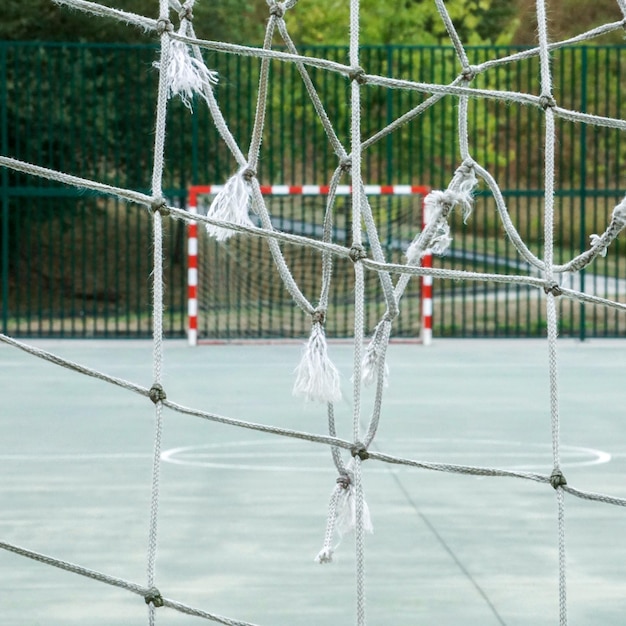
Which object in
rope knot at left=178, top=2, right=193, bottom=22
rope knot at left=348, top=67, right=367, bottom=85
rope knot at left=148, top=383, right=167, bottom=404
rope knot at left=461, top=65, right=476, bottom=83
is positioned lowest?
rope knot at left=148, top=383, right=167, bottom=404

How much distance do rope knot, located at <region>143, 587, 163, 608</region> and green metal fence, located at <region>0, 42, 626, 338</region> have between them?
29.1 ft

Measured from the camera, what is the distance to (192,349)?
14.2m

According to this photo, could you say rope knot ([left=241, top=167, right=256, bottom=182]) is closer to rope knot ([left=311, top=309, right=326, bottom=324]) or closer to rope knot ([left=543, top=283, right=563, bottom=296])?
rope knot ([left=311, top=309, right=326, bottom=324])

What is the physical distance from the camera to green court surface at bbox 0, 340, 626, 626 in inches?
205

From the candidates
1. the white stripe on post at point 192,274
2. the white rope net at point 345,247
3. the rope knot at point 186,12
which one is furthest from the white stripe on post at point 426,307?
the rope knot at point 186,12

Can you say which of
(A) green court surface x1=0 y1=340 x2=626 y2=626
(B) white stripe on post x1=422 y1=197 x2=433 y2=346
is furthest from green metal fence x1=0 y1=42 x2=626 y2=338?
(A) green court surface x1=0 y1=340 x2=626 y2=626

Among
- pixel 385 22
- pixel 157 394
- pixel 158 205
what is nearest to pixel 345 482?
pixel 157 394

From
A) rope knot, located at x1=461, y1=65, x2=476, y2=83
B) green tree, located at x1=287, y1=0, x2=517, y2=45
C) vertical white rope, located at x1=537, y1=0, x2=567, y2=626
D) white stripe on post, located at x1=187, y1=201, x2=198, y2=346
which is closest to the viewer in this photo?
vertical white rope, located at x1=537, y1=0, x2=567, y2=626

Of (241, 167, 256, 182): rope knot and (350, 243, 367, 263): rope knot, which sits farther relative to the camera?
(241, 167, 256, 182): rope knot

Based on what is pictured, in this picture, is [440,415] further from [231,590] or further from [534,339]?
[534,339]

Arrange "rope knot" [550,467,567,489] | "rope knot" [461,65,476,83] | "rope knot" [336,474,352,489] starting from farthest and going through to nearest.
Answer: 1. "rope knot" [461,65,476,83]
2. "rope knot" [336,474,352,489]
3. "rope knot" [550,467,567,489]

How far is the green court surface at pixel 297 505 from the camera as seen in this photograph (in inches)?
205

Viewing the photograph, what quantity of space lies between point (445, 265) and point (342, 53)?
12.0 feet

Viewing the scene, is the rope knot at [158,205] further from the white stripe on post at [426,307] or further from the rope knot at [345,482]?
the white stripe on post at [426,307]
